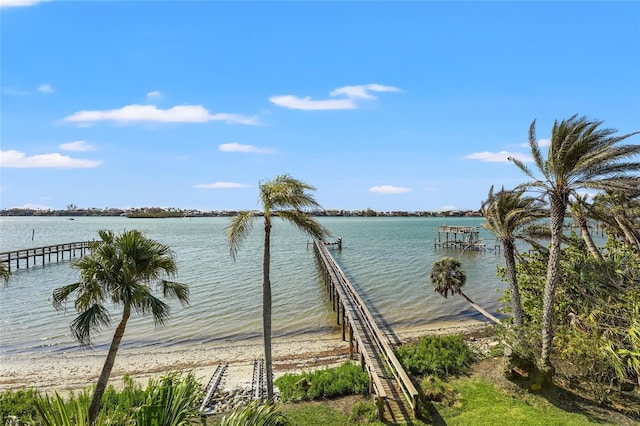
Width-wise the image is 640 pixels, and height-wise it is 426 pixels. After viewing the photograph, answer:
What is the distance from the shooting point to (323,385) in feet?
37.0

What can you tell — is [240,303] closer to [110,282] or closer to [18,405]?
[18,405]

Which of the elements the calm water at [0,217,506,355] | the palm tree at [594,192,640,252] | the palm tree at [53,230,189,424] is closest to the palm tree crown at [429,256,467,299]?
the calm water at [0,217,506,355]

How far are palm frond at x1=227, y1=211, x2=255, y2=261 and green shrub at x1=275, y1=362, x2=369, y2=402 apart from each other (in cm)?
478

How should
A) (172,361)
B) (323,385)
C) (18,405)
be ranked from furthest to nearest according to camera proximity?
(172,361), (323,385), (18,405)

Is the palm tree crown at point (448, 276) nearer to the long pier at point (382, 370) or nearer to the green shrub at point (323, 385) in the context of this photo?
the long pier at point (382, 370)

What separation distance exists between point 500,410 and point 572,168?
6.62m

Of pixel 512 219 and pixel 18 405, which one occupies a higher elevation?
pixel 512 219

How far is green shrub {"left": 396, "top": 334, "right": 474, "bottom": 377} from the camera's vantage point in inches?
484

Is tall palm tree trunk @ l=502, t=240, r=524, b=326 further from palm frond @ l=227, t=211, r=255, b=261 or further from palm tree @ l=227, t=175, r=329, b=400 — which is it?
palm frond @ l=227, t=211, r=255, b=261

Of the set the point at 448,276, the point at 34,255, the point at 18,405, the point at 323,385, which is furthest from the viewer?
the point at 34,255

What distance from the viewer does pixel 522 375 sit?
10.9m

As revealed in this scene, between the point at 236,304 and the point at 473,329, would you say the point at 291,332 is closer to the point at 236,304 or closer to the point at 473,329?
the point at 236,304

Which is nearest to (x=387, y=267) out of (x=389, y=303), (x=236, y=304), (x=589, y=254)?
(x=389, y=303)

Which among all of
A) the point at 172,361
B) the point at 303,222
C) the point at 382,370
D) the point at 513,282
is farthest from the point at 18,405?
the point at 513,282
